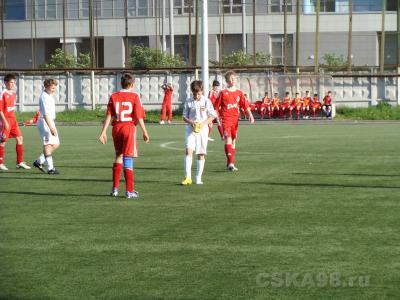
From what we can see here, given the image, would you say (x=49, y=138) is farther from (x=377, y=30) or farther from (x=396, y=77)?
(x=377, y=30)

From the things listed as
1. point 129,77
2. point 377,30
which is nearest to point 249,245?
point 129,77

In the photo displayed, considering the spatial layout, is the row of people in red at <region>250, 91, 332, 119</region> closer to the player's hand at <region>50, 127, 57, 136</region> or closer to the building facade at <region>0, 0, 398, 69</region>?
the building facade at <region>0, 0, 398, 69</region>

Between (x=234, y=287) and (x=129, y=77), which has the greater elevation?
(x=129, y=77)

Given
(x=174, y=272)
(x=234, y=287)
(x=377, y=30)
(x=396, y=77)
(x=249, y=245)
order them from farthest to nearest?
(x=377, y=30) < (x=396, y=77) < (x=249, y=245) < (x=174, y=272) < (x=234, y=287)

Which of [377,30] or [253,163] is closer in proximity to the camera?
[253,163]

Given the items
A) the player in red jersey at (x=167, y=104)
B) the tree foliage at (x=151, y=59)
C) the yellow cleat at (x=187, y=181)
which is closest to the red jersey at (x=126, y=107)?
the yellow cleat at (x=187, y=181)

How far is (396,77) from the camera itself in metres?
56.2

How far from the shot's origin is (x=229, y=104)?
69.1ft

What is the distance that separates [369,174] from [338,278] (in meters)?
10.0

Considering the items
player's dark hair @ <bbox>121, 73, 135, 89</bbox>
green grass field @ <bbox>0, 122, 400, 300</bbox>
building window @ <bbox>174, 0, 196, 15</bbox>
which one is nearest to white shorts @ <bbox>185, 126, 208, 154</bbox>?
green grass field @ <bbox>0, 122, 400, 300</bbox>

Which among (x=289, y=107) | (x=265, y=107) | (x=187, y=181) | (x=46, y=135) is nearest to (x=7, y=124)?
(x=46, y=135)

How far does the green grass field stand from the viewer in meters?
8.77

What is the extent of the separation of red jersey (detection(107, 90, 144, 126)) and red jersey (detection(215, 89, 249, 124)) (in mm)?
5299

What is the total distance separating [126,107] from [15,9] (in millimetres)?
80783
